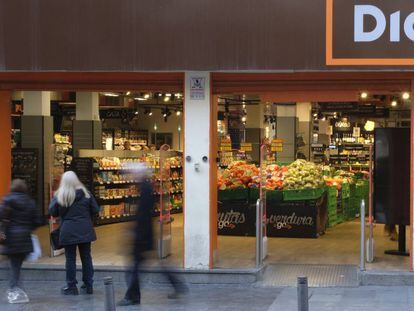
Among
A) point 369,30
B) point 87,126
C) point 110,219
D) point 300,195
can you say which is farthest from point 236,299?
point 87,126

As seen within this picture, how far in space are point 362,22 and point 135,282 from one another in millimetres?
4950

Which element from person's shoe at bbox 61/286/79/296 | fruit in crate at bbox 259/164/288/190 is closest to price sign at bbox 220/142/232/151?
fruit in crate at bbox 259/164/288/190

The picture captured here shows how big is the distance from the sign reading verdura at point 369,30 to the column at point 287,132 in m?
12.8

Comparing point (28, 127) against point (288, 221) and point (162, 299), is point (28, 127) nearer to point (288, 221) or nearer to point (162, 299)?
point (288, 221)

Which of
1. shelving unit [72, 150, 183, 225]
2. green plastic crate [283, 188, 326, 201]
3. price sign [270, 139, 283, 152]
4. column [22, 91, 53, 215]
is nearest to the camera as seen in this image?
green plastic crate [283, 188, 326, 201]

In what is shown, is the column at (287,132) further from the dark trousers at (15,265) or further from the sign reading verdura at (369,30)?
the dark trousers at (15,265)

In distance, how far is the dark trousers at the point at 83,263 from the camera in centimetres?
964

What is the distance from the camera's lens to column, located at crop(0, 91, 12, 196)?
1183 centimetres

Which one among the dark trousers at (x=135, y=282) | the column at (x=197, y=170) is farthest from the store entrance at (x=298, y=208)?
the dark trousers at (x=135, y=282)

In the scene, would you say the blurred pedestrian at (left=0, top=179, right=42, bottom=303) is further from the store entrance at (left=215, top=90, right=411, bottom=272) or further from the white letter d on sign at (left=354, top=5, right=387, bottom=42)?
the white letter d on sign at (left=354, top=5, right=387, bottom=42)

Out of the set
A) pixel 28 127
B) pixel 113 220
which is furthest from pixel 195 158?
pixel 28 127

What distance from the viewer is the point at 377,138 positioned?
11398mm

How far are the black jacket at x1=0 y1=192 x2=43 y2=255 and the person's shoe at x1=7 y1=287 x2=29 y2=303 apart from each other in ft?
2.02

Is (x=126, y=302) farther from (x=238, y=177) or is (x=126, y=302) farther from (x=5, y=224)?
(x=238, y=177)
